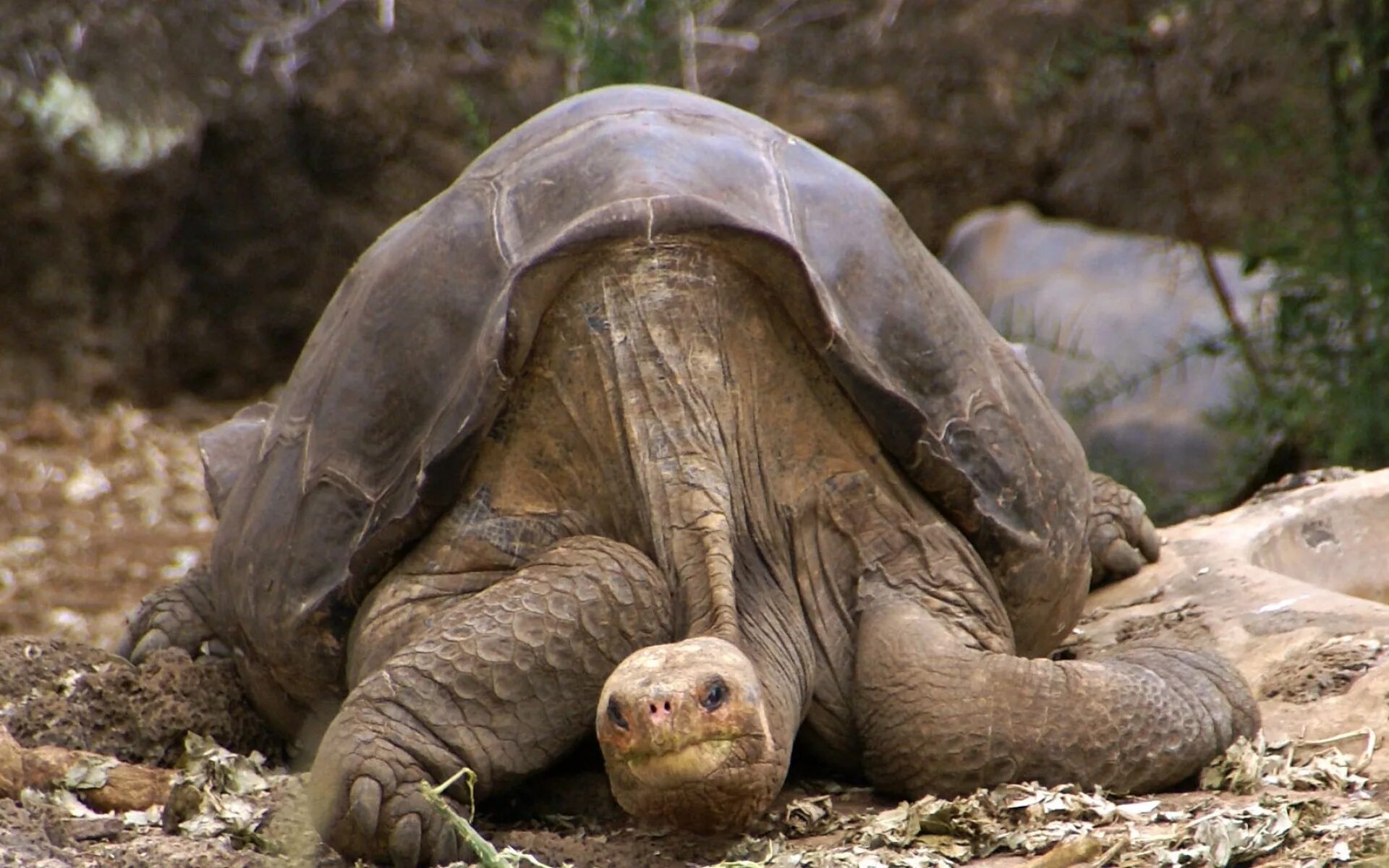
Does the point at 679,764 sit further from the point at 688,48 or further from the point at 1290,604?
the point at 688,48

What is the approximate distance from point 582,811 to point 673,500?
1.67 feet

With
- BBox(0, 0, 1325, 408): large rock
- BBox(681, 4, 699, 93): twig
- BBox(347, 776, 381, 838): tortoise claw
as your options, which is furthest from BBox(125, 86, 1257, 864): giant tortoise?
BBox(0, 0, 1325, 408): large rock

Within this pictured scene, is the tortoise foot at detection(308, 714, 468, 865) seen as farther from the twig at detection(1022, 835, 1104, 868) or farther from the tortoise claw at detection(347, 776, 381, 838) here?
the twig at detection(1022, 835, 1104, 868)

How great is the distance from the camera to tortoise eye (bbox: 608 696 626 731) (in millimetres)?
2463

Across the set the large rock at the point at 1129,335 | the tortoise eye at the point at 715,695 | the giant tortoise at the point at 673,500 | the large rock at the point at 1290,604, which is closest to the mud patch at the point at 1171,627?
the large rock at the point at 1290,604

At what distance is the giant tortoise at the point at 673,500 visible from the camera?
9.29ft

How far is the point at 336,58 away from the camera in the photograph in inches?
291

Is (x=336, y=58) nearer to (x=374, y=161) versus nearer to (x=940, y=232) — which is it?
(x=374, y=161)

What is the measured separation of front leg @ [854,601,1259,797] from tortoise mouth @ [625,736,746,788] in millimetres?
490

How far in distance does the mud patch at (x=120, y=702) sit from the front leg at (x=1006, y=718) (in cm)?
130

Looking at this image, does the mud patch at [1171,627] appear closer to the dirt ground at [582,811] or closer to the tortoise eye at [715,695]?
the dirt ground at [582,811]

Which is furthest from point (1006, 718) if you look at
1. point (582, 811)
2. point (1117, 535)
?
point (1117, 535)

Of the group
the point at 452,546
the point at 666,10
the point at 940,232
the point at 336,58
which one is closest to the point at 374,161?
the point at 336,58

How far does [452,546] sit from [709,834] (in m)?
0.70
